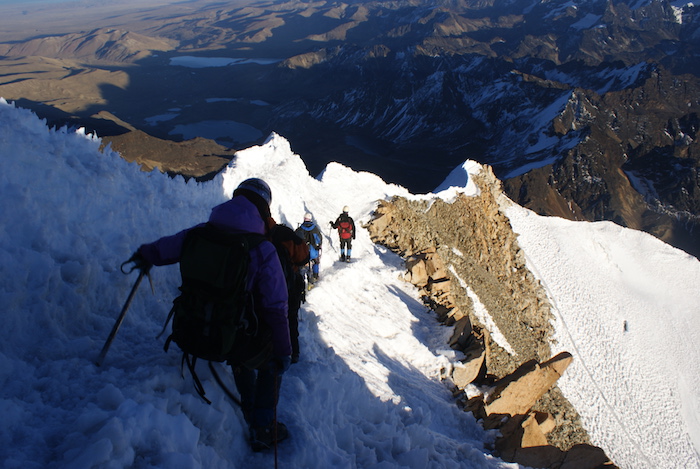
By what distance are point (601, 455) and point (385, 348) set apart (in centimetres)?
385

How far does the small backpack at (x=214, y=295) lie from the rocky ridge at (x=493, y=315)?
5.18m

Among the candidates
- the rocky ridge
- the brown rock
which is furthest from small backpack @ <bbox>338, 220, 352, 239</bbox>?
the brown rock

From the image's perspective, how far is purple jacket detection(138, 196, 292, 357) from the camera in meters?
2.46

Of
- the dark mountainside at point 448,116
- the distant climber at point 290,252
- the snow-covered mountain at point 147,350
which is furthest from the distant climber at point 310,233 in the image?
the dark mountainside at point 448,116

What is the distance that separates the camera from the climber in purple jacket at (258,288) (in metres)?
→ 2.47

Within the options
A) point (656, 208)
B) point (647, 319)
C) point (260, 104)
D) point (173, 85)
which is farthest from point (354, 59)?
point (647, 319)

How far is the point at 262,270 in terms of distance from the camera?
8.10 ft

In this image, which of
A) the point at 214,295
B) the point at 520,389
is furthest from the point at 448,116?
the point at 214,295

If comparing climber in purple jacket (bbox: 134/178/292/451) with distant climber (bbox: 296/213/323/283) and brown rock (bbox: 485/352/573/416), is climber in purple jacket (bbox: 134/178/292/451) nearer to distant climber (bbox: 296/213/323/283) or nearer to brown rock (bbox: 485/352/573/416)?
distant climber (bbox: 296/213/323/283)

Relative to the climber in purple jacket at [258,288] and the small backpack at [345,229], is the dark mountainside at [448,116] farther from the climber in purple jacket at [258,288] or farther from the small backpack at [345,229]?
the climber in purple jacket at [258,288]

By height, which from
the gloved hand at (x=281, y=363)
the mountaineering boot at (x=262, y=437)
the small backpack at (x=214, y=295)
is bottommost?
the mountaineering boot at (x=262, y=437)

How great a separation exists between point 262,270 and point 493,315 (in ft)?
51.8

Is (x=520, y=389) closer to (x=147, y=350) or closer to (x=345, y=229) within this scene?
(x=345, y=229)

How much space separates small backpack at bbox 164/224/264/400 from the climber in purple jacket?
0.25ft
